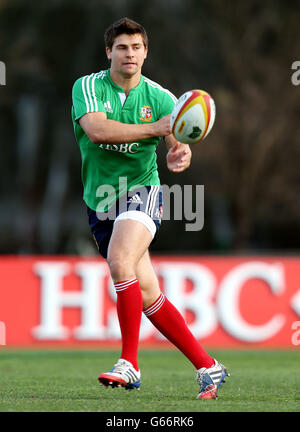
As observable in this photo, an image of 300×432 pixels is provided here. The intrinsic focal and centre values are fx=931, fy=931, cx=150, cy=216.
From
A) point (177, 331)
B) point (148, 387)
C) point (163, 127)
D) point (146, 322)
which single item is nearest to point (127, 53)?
point (163, 127)

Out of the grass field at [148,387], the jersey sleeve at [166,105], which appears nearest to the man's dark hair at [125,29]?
the jersey sleeve at [166,105]

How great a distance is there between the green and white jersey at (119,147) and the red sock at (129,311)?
67 cm

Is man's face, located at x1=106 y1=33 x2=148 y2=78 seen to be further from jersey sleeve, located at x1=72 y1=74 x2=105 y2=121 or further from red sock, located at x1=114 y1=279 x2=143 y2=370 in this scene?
red sock, located at x1=114 y1=279 x2=143 y2=370

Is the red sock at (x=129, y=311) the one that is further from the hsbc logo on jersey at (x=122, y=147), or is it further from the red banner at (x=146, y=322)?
the red banner at (x=146, y=322)

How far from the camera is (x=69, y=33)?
2547cm

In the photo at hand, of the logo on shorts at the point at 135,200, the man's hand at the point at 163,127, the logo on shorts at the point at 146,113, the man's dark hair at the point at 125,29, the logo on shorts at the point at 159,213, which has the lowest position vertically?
the logo on shorts at the point at 159,213

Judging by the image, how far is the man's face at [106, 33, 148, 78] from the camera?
632 cm

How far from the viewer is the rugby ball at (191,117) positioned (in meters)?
6.02

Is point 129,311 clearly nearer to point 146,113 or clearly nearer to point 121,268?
point 121,268

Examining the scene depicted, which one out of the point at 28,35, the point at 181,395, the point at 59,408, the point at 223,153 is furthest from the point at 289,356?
the point at 28,35

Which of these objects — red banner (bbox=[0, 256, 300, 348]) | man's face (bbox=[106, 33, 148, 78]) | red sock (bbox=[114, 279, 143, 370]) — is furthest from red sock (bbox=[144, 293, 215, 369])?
red banner (bbox=[0, 256, 300, 348])

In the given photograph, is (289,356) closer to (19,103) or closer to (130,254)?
(130,254)

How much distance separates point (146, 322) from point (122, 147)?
732 centimetres

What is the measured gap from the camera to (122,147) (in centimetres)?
644
